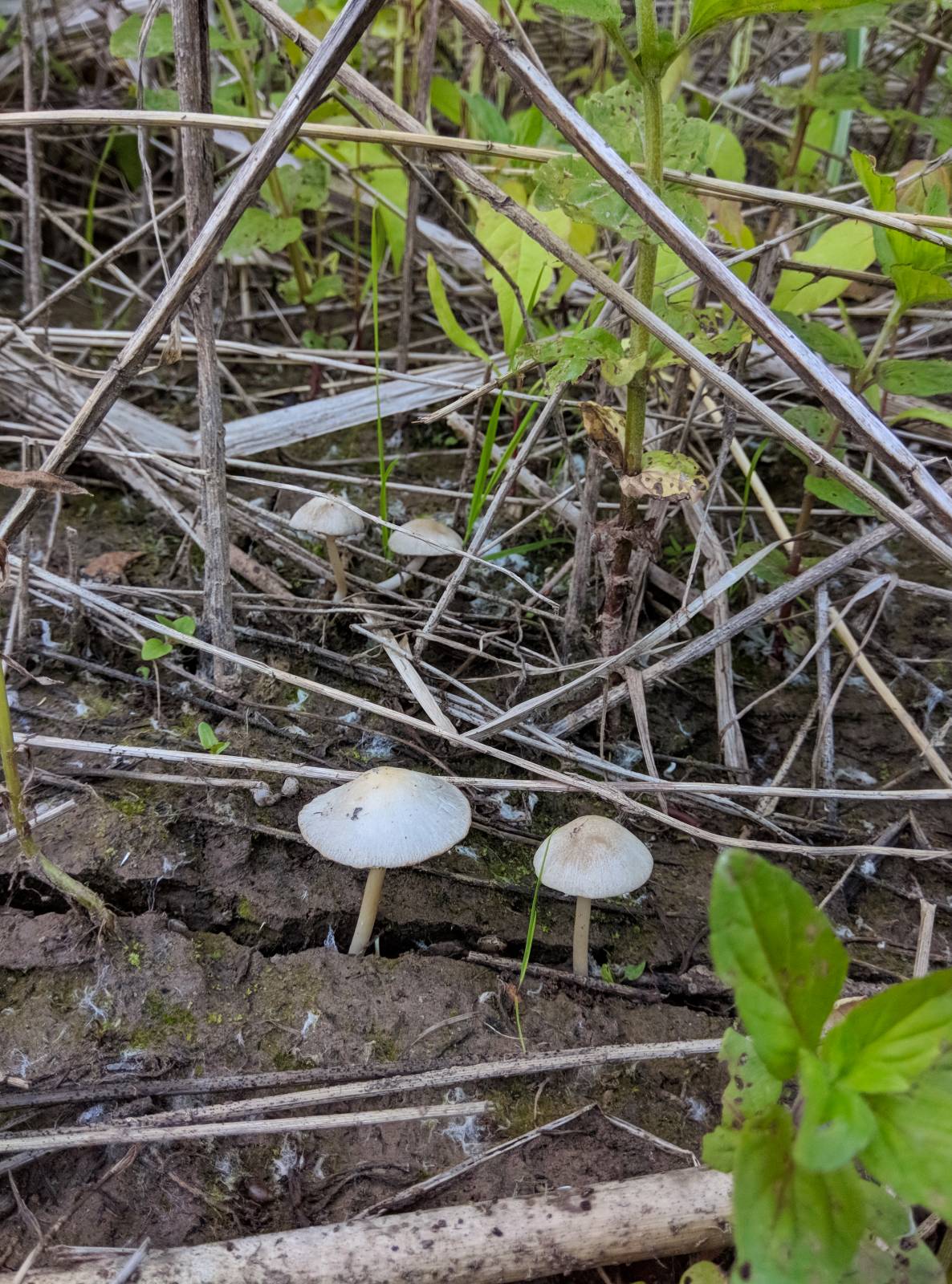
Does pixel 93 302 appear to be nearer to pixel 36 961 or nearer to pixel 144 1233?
pixel 36 961

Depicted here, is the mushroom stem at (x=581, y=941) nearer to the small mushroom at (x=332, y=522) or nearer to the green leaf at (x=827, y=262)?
the small mushroom at (x=332, y=522)

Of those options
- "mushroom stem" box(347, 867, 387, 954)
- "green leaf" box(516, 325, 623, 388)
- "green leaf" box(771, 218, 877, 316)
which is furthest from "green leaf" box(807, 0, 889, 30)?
"mushroom stem" box(347, 867, 387, 954)

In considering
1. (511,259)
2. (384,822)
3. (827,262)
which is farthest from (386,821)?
(827,262)

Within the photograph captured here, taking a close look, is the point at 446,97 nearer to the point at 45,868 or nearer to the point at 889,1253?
the point at 45,868

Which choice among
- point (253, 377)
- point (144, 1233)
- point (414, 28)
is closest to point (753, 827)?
point (144, 1233)

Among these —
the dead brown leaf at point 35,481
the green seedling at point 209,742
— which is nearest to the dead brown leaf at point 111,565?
the green seedling at point 209,742

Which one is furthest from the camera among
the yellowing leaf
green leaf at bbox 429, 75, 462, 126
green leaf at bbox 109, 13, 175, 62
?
green leaf at bbox 429, 75, 462, 126

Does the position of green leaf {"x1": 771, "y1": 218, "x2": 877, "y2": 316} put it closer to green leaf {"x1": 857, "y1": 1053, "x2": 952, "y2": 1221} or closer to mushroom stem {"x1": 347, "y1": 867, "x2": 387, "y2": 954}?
mushroom stem {"x1": 347, "y1": 867, "x2": 387, "y2": 954}
